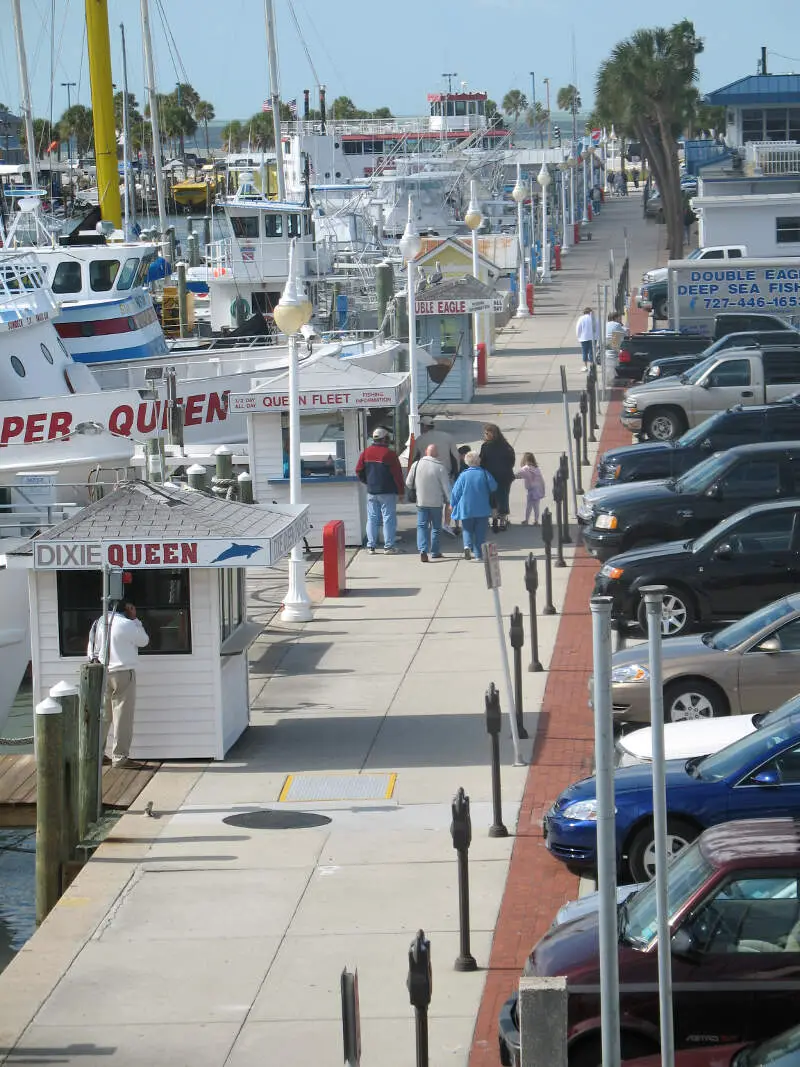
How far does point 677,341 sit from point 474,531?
16.6 m

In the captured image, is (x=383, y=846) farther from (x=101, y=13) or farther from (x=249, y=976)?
(x=101, y=13)

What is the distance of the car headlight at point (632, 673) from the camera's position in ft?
47.2

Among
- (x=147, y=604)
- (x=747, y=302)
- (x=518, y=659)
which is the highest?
(x=747, y=302)

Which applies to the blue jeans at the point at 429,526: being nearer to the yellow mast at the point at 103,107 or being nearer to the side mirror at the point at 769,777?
the side mirror at the point at 769,777

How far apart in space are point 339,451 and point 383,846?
12101 millimetres

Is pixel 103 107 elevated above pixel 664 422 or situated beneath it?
elevated above

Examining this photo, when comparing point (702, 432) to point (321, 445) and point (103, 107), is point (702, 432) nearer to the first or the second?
point (321, 445)

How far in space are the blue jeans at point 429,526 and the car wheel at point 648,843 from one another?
1179 centimetres

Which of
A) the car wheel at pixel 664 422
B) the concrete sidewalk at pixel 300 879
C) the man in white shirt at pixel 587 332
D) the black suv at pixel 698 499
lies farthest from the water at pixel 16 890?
the man in white shirt at pixel 587 332

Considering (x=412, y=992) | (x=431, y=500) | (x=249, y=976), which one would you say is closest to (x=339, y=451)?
(x=431, y=500)

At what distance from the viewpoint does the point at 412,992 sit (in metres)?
8.08

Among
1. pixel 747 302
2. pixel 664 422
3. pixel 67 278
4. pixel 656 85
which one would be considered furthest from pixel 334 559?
pixel 656 85

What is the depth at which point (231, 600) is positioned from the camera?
50.8 feet

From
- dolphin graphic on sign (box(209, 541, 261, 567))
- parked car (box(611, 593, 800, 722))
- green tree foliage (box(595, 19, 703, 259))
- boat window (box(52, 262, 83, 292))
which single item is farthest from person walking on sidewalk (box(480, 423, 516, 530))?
green tree foliage (box(595, 19, 703, 259))
